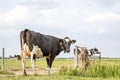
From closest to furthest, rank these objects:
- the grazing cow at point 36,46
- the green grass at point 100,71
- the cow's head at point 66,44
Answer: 1. the grazing cow at point 36,46
2. the cow's head at point 66,44
3. the green grass at point 100,71

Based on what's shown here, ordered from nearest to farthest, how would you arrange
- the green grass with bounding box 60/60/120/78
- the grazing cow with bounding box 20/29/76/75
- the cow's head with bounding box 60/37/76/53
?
1. the grazing cow with bounding box 20/29/76/75
2. the cow's head with bounding box 60/37/76/53
3. the green grass with bounding box 60/60/120/78

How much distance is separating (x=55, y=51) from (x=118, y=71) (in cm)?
412

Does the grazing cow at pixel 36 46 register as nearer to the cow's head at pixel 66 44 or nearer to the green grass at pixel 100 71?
the cow's head at pixel 66 44

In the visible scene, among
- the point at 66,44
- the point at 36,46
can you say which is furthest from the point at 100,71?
the point at 36,46

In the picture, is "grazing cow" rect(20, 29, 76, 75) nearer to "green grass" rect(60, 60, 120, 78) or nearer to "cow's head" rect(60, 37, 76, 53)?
"cow's head" rect(60, 37, 76, 53)

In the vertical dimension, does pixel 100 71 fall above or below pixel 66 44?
below

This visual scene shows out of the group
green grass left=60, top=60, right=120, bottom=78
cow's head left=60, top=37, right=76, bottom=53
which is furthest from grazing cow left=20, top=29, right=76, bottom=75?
green grass left=60, top=60, right=120, bottom=78

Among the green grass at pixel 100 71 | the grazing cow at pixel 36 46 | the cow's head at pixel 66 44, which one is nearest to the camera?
the grazing cow at pixel 36 46

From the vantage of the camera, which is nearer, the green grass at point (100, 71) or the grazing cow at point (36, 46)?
the grazing cow at point (36, 46)

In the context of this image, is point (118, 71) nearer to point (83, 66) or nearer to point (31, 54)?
point (83, 66)

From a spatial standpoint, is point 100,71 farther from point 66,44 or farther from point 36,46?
point 36,46

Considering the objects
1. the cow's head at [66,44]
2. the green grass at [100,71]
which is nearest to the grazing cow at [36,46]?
the cow's head at [66,44]

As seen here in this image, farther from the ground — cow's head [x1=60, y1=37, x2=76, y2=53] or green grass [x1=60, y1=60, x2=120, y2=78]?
cow's head [x1=60, y1=37, x2=76, y2=53]

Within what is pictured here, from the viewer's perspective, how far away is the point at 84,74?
24906 mm
